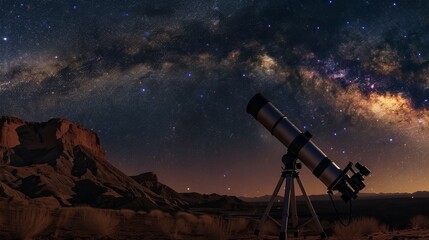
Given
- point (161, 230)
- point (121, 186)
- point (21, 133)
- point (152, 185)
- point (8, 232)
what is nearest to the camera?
point (8, 232)

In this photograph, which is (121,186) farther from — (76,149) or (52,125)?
(52,125)

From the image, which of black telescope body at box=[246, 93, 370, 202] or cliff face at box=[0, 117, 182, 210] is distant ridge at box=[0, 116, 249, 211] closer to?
cliff face at box=[0, 117, 182, 210]

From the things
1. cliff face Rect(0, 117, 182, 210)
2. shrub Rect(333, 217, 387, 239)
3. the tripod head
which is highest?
cliff face Rect(0, 117, 182, 210)

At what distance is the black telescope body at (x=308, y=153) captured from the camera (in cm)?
947

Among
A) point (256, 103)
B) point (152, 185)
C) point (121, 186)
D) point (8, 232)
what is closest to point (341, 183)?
point (256, 103)

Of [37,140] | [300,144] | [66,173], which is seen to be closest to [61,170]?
[66,173]

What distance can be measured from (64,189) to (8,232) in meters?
48.9

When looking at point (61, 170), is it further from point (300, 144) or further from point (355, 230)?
point (300, 144)

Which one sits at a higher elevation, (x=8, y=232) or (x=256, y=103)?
(x=256, y=103)

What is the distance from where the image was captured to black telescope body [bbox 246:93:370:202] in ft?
31.1

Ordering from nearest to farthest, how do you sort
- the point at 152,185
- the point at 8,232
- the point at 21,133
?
the point at 8,232 → the point at 21,133 → the point at 152,185

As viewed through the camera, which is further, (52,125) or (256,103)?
(52,125)

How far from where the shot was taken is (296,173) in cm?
987

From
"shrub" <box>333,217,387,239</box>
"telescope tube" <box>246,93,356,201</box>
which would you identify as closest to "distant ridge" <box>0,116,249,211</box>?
"shrub" <box>333,217,387,239</box>
